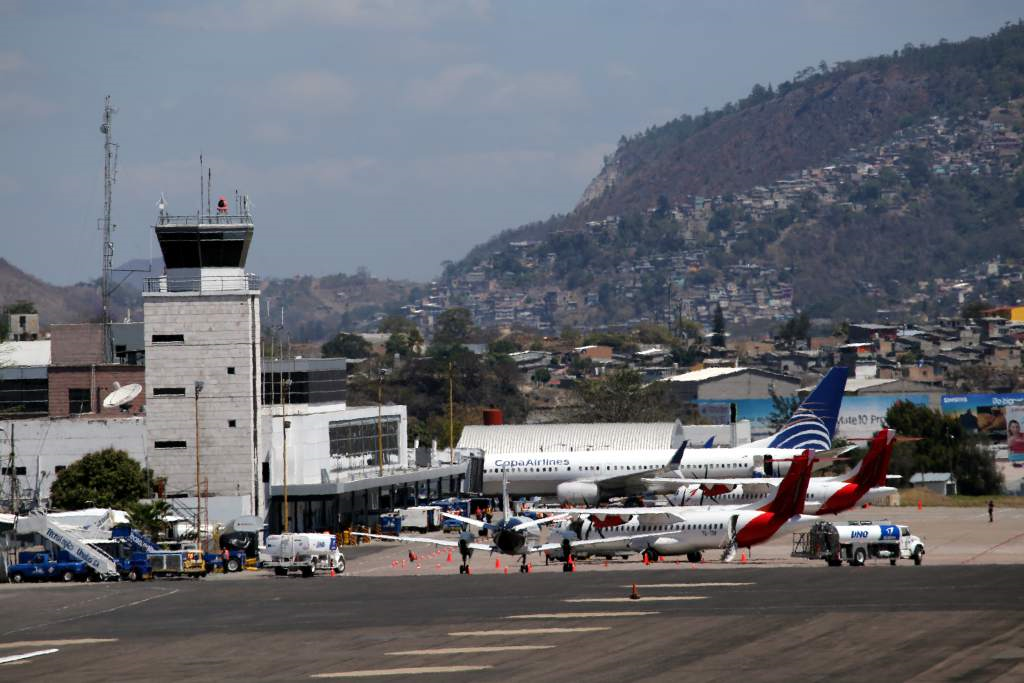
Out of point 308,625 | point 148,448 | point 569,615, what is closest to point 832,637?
point 569,615

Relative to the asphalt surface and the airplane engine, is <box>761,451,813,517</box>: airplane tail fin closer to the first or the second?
the asphalt surface

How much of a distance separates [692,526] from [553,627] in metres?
25.6

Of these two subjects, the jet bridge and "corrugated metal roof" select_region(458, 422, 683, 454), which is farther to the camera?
"corrugated metal roof" select_region(458, 422, 683, 454)

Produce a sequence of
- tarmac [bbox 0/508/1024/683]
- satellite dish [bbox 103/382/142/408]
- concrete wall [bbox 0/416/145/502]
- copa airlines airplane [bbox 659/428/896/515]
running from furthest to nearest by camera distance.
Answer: satellite dish [bbox 103/382/142/408] < concrete wall [bbox 0/416/145/502] < copa airlines airplane [bbox 659/428/896/515] < tarmac [bbox 0/508/1024/683]

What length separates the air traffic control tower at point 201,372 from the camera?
321ft

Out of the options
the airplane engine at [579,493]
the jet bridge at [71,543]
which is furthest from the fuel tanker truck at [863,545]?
the airplane engine at [579,493]

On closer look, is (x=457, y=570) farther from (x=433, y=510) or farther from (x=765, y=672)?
(x=765, y=672)

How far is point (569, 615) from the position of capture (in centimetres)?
5641

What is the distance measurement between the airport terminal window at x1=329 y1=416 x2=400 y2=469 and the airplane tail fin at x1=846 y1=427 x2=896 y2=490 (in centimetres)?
3577

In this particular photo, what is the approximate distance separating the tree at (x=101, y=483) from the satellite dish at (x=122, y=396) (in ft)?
47.1

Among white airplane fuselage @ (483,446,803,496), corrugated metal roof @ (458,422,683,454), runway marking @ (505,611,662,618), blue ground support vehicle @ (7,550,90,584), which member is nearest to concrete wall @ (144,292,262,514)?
blue ground support vehicle @ (7,550,90,584)

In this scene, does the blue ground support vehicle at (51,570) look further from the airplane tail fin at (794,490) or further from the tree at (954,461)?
the tree at (954,461)

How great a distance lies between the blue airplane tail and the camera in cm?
11544

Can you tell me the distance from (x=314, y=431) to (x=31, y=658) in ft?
187
